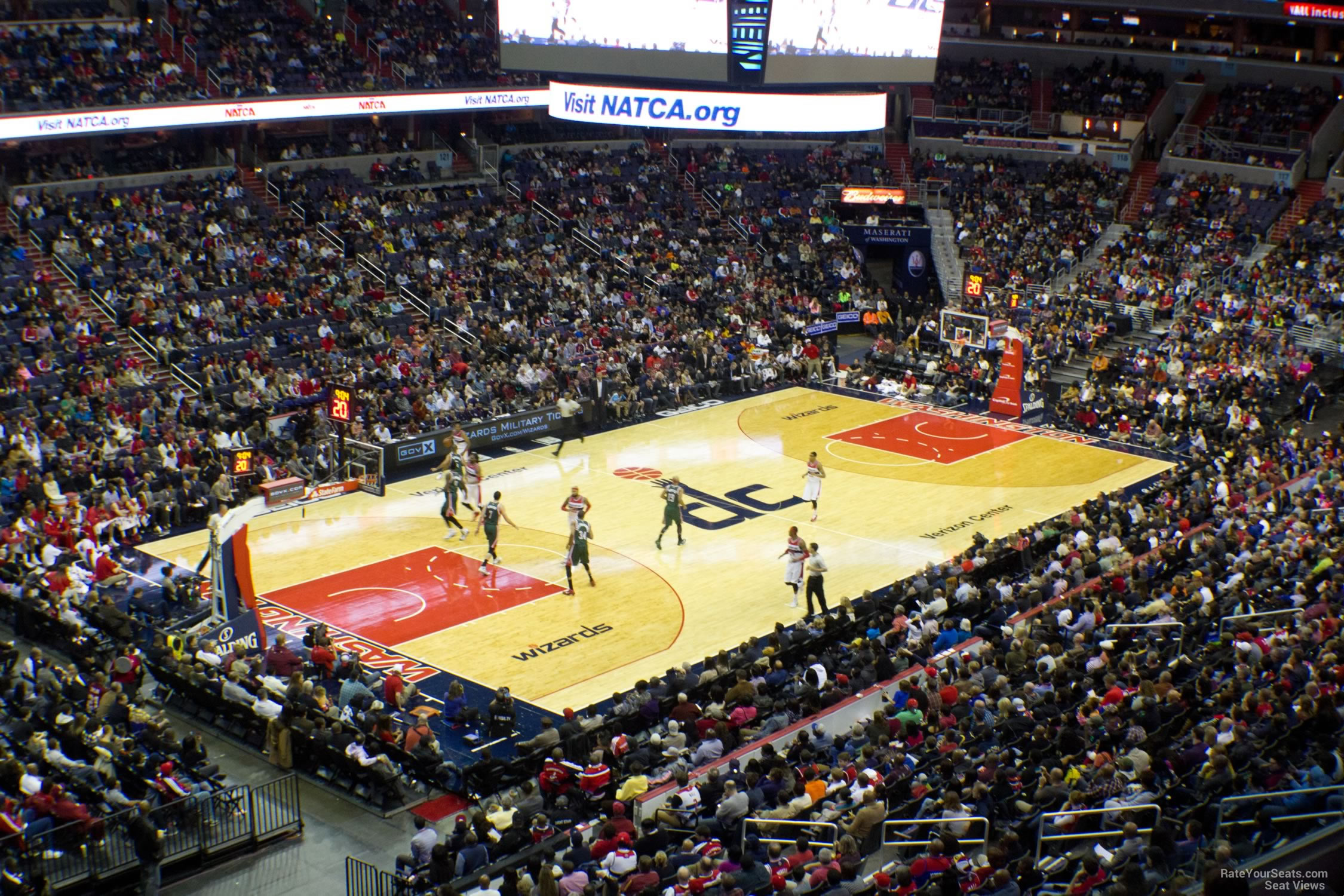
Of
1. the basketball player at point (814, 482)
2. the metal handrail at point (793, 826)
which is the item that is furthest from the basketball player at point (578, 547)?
the metal handrail at point (793, 826)

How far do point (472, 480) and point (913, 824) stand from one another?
15418 millimetres

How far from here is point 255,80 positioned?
42312 mm

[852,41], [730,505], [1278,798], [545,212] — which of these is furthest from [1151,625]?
[545,212]

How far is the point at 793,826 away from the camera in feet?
50.4

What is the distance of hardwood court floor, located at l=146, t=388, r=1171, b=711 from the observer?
23.6 metres

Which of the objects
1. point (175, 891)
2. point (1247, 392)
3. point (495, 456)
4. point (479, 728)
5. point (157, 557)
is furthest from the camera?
point (1247, 392)

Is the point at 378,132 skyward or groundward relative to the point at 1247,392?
skyward

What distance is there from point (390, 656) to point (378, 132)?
29.0 meters

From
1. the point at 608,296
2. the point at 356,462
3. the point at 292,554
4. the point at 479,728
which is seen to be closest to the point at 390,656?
Answer: the point at 479,728

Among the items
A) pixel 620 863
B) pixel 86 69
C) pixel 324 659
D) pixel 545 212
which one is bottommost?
pixel 324 659

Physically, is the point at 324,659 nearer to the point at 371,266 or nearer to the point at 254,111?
the point at 371,266

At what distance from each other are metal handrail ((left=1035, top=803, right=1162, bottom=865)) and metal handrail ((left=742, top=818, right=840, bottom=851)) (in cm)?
209

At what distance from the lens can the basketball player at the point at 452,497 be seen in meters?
28.0

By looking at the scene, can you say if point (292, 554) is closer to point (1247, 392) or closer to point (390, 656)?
point (390, 656)
